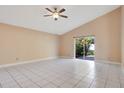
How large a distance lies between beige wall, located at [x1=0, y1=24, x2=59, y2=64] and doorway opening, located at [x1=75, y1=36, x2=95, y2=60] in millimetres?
1923

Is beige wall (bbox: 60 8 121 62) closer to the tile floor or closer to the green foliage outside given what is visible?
the green foliage outside

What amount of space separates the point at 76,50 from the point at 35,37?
3.22m

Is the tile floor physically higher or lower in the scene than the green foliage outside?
lower

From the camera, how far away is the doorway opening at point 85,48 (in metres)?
7.72

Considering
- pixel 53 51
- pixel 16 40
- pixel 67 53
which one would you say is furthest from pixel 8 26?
pixel 67 53

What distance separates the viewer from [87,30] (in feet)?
24.0

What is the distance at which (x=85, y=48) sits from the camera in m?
8.09

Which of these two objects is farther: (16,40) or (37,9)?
(16,40)

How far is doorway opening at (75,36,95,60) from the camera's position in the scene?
7.72 meters

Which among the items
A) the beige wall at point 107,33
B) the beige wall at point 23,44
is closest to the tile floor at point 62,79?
the beige wall at point 23,44

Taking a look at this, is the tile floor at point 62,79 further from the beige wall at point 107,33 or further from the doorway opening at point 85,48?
the doorway opening at point 85,48

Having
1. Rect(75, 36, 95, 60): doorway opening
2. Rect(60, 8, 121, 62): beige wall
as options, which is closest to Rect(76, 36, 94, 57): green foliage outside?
Rect(75, 36, 95, 60): doorway opening

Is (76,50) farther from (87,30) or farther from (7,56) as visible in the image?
(7,56)
